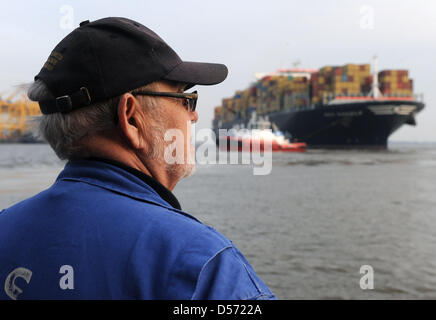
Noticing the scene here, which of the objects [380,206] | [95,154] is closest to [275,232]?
[380,206]

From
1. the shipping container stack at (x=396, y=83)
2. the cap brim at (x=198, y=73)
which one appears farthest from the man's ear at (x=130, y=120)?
the shipping container stack at (x=396, y=83)

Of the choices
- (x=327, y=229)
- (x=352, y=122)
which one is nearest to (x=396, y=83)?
(x=352, y=122)

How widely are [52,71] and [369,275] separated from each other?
6.58m

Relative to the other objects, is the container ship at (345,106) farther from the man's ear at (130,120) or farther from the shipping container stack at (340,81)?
the man's ear at (130,120)

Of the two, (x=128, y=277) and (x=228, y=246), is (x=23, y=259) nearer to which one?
(x=128, y=277)

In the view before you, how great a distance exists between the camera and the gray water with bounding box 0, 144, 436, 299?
6.66 metres

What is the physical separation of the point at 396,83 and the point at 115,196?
2087 inches

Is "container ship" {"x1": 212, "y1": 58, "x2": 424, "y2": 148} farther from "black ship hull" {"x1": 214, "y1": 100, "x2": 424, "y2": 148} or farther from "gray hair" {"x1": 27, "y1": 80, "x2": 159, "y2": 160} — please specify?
"gray hair" {"x1": 27, "y1": 80, "x2": 159, "y2": 160}

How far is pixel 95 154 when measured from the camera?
1127 millimetres

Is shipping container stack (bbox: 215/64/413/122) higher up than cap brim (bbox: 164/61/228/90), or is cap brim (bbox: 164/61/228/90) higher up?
shipping container stack (bbox: 215/64/413/122)

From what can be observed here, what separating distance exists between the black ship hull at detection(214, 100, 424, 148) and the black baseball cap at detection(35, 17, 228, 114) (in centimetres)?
4578

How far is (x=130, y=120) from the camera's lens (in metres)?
1.15

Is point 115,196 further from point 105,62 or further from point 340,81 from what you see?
point 340,81

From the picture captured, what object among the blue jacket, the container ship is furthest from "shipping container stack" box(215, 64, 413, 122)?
the blue jacket
